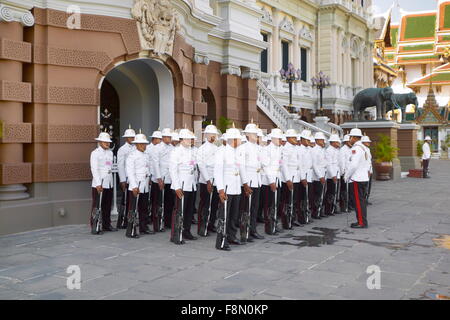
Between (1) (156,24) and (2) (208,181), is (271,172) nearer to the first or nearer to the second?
(2) (208,181)

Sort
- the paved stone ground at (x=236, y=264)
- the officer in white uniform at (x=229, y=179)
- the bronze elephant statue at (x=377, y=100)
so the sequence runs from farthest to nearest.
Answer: the bronze elephant statue at (x=377, y=100) < the officer in white uniform at (x=229, y=179) < the paved stone ground at (x=236, y=264)

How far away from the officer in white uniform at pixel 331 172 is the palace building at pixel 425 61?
38636mm

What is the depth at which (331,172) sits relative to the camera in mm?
13461

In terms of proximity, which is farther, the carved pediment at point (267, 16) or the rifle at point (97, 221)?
the carved pediment at point (267, 16)

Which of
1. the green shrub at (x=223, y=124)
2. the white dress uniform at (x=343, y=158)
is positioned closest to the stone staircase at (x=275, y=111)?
the green shrub at (x=223, y=124)

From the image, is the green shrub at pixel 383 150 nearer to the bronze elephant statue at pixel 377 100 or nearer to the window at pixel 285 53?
the bronze elephant statue at pixel 377 100

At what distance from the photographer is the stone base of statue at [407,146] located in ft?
90.2

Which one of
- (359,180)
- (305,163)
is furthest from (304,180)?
(359,180)

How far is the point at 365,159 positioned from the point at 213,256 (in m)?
4.79

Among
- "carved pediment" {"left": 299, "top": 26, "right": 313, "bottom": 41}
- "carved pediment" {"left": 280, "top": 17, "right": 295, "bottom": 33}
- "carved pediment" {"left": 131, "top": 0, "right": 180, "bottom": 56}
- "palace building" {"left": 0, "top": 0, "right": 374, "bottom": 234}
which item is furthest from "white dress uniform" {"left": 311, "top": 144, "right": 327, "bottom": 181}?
"carved pediment" {"left": 299, "top": 26, "right": 313, "bottom": 41}

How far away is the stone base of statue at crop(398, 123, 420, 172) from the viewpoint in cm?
2750

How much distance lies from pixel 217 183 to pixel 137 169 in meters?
2.07

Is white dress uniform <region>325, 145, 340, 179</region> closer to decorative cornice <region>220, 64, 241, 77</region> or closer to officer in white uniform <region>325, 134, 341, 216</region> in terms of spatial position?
officer in white uniform <region>325, 134, 341, 216</region>
